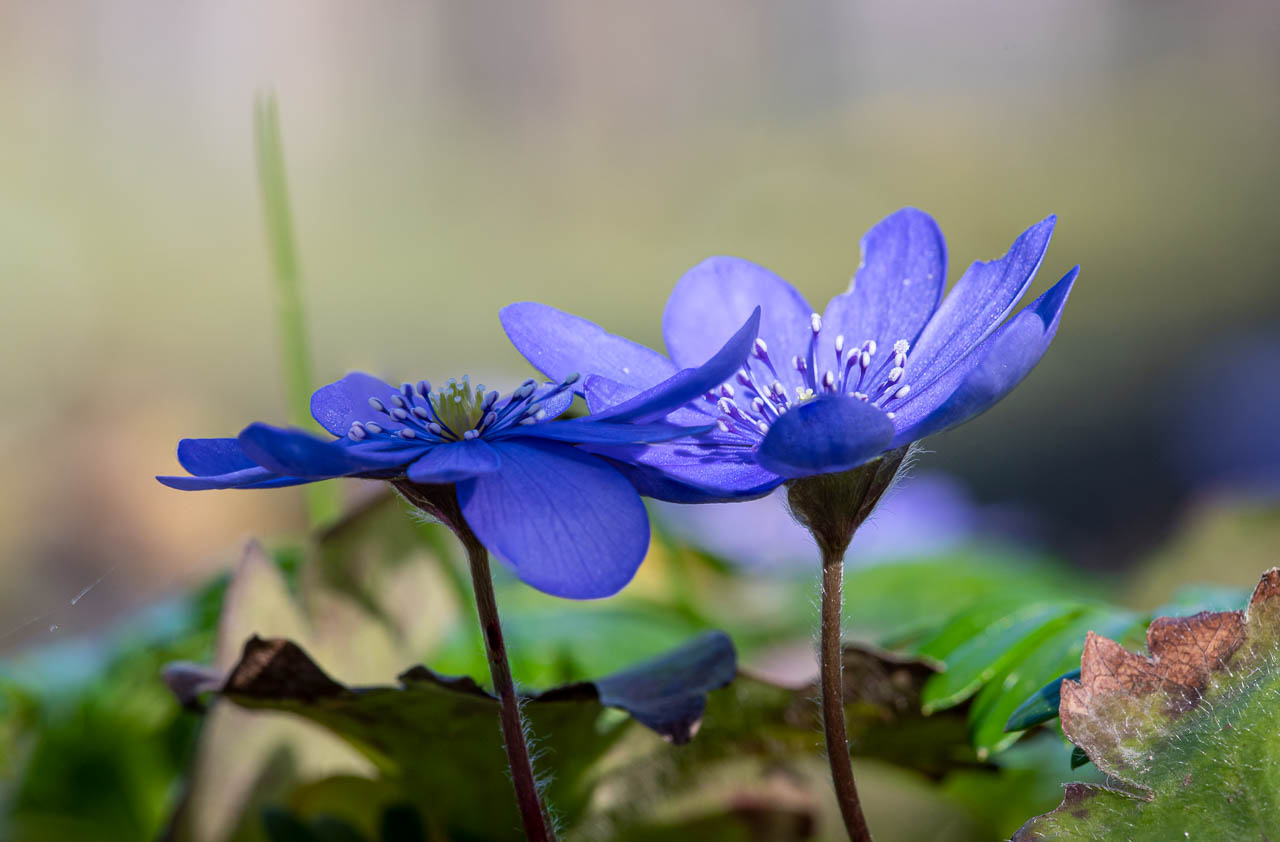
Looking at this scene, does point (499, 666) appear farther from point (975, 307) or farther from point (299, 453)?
point (975, 307)

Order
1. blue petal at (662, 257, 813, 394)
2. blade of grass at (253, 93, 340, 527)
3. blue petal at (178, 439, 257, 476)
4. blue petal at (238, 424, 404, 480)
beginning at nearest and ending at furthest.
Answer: blue petal at (238, 424, 404, 480)
blue petal at (178, 439, 257, 476)
blue petal at (662, 257, 813, 394)
blade of grass at (253, 93, 340, 527)

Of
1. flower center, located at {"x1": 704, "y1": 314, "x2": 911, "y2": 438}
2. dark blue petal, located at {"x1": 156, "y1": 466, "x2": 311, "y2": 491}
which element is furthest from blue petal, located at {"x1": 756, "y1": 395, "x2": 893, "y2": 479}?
dark blue petal, located at {"x1": 156, "y1": 466, "x2": 311, "y2": 491}

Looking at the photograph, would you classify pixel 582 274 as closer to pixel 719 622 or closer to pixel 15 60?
pixel 15 60

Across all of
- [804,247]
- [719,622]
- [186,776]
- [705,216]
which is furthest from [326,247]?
[186,776]

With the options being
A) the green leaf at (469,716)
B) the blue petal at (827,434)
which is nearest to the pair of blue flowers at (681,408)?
the blue petal at (827,434)

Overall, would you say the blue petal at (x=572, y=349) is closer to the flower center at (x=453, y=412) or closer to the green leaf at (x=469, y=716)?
the flower center at (x=453, y=412)

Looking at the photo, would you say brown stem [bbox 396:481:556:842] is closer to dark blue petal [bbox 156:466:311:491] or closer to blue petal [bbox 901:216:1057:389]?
dark blue petal [bbox 156:466:311:491]

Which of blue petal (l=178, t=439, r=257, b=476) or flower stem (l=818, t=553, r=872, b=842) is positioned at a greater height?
blue petal (l=178, t=439, r=257, b=476)

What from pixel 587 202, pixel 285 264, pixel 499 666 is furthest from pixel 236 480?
pixel 587 202
